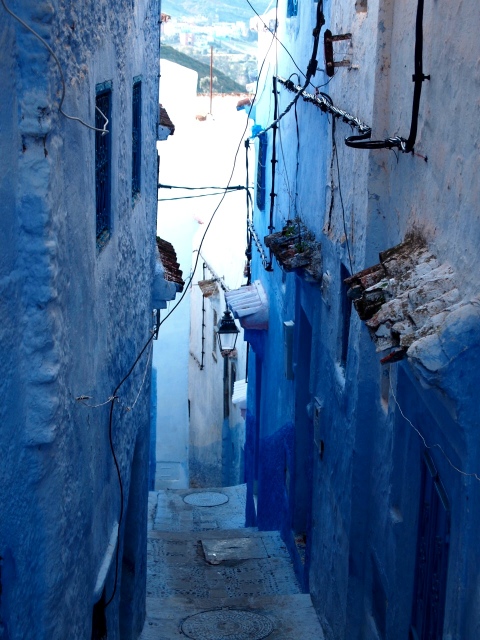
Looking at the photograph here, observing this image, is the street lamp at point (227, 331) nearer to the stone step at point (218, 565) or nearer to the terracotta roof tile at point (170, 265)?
the terracotta roof tile at point (170, 265)

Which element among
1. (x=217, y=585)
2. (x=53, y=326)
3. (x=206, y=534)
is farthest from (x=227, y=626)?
(x=53, y=326)

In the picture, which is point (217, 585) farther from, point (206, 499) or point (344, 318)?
point (206, 499)

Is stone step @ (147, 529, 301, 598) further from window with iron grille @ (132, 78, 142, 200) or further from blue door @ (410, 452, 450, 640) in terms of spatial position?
blue door @ (410, 452, 450, 640)

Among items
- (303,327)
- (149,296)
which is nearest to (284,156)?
(303,327)

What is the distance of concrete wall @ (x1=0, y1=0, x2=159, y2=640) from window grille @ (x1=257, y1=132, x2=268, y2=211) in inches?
331

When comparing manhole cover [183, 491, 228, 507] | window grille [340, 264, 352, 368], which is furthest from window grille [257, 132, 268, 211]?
window grille [340, 264, 352, 368]

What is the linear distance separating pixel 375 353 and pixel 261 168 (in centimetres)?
833

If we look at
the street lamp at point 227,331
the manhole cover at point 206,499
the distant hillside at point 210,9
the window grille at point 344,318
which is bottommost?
the manhole cover at point 206,499

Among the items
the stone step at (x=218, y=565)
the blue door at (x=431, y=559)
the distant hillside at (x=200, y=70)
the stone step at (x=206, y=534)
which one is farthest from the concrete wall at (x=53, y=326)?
the distant hillside at (x=200, y=70)

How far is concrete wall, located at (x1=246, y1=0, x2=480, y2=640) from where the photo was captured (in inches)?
161

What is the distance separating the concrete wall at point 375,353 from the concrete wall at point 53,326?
5.06 ft

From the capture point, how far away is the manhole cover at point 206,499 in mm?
14806

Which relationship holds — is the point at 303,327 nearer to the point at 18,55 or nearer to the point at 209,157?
the point at 18,55

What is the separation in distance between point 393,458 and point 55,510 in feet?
7.95
